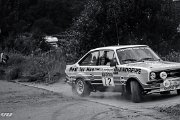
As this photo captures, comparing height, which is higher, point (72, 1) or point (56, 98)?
point (72, 1)

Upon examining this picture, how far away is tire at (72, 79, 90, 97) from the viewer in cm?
1428

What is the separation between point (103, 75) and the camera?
13445mm

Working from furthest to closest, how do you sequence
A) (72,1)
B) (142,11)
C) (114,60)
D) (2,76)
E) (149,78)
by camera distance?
(72,1)
(2,76)
(142,11)
(114,60)
(149,78)

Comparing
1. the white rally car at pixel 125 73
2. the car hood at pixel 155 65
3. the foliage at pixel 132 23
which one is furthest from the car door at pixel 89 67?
the foliage at pixel 132 23

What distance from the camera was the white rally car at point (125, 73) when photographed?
1203 cm

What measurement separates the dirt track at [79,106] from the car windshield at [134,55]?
1.13 meters

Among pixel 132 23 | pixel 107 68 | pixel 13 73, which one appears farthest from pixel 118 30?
pixel 107 68

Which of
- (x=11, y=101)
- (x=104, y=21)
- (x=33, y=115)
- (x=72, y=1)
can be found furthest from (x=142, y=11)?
(x=72, y=1)

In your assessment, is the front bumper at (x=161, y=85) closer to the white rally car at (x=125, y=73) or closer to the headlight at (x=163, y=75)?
the white rally car at (x=125, y=73)

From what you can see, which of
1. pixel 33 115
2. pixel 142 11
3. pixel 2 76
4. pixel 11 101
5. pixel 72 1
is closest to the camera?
pixel 33 115

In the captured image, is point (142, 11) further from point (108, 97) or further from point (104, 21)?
point (108, 97)

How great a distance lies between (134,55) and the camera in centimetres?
1328

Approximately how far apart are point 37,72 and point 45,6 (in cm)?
4511

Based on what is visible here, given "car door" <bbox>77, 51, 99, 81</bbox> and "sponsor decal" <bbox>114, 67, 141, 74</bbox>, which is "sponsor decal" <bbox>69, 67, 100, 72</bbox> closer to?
"car door" <bbox>77, 51, 99, 81</bbox>
